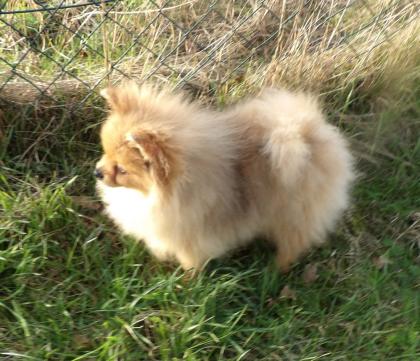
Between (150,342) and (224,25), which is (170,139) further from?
(224,25)

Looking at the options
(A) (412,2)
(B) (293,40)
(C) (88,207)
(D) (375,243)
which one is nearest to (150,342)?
(C) (88,207)

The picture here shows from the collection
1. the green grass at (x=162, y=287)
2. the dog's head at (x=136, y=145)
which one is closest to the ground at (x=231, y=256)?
the green grass at (x=162, y=287)

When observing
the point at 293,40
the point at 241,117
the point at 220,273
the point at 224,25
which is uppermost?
the point at 224,25

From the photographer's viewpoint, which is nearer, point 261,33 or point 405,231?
point 405,231

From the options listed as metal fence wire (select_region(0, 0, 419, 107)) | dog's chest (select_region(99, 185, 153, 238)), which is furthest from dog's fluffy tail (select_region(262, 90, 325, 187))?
metal fence wire (select_region(0, 0, 419, 107))

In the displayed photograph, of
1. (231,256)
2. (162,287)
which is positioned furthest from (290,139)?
(162,287)

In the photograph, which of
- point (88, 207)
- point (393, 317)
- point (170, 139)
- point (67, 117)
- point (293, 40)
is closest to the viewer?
point (170, 139)

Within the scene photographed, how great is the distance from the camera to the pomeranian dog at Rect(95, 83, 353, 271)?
223 cm

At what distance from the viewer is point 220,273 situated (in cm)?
278

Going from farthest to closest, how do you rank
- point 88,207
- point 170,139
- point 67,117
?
point 67,117 → point 88,207 → point 170,139

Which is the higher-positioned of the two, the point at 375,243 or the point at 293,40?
the point at 293,40

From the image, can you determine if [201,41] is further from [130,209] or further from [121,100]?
[130,209]

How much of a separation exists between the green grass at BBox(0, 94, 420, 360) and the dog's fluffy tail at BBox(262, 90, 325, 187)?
0.66m

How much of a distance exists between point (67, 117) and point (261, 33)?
1.39m
